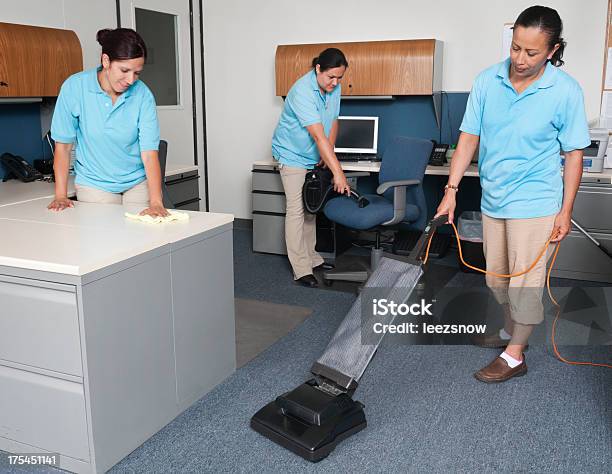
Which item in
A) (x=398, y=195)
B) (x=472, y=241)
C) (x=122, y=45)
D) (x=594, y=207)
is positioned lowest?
(x=472, y=241)

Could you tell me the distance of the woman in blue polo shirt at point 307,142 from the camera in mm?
3580

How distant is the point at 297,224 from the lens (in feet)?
12.9

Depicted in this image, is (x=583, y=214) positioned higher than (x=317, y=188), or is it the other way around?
(x=317, y=188)

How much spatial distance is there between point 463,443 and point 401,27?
10.8 ft

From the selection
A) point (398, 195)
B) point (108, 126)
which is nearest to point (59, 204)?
point (108, 126)

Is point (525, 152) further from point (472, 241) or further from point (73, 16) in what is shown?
point (73, 16)

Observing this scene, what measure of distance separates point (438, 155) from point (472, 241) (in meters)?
0.67

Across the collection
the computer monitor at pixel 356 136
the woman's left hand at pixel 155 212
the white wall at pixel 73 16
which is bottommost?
the woman's left hand at pixel 155 212

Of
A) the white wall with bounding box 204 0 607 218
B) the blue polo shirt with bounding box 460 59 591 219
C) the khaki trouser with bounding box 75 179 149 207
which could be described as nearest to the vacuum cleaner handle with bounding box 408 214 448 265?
the blue polo shirt with bounding box 460 59 591 219

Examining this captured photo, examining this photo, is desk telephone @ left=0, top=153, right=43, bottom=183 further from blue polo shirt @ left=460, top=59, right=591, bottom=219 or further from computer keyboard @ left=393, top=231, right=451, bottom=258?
blue polo shirt @ left=460, top=59, right=591, bottom=219

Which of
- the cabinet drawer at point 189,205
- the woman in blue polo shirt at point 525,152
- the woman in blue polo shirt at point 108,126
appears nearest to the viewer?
the woman in blue polo shirt at point 525,152

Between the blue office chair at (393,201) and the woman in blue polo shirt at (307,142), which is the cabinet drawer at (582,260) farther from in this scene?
the woman in blue polo shirt at (307,142)

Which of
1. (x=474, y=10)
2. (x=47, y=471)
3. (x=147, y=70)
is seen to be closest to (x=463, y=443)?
(x=47, y=471)

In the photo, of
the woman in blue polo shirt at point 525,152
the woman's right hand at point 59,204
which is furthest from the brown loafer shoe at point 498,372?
the woman's right hand at point 59,204
